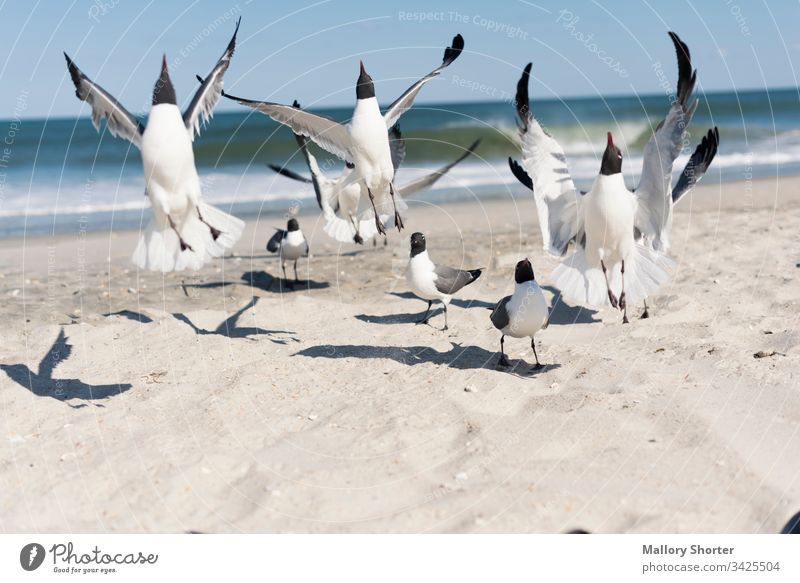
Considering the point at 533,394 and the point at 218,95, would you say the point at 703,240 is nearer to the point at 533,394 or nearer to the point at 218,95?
the point at 533,394

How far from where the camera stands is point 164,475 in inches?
197

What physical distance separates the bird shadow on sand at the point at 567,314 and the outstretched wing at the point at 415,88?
2576mm

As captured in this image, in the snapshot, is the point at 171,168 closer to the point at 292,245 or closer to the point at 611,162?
the point at 292,245

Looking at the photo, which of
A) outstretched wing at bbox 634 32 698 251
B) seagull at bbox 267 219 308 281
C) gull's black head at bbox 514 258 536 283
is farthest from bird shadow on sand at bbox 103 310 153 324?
outstretched wing at bbox 634 32 698 251

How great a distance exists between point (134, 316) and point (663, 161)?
553cm

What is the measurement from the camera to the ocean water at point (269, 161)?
764 inches

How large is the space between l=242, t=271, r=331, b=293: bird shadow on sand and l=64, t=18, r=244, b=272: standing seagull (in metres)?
2.59

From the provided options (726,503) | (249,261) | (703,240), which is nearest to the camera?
(726,503)

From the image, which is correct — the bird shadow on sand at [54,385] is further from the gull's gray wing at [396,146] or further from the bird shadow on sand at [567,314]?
the gull's gray wing at [396,146]

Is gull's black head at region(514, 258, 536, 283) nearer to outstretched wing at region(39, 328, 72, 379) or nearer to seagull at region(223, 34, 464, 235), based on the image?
seagull at region(223, 34, 464, 235)

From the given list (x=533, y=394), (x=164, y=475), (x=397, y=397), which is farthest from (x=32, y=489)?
(x=533, y=394)

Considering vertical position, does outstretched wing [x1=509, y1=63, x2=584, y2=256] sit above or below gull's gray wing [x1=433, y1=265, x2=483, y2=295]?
above

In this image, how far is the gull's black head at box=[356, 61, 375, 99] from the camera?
8217 millimetres

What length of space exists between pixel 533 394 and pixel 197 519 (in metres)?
2.66
